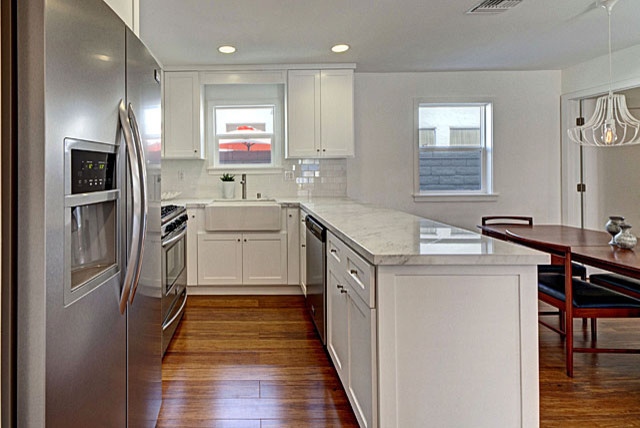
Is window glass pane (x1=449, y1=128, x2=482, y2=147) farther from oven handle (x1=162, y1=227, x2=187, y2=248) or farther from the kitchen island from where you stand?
the kitchen island

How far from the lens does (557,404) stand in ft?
7.43

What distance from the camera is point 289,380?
8.36 ft

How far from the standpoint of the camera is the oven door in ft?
9.43

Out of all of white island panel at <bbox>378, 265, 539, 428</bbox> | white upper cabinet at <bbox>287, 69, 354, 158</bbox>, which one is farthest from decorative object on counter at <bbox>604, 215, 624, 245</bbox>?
white upper cabinet at <bbox>287, 69, 354, 158</bbox>

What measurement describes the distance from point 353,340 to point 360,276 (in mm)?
347

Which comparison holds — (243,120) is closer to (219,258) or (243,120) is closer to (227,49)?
(227,49)

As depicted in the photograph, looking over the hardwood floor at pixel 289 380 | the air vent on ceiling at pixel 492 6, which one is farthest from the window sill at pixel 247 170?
the air vent on ceiling at pixel 492 6

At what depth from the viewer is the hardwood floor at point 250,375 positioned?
84.7 inches

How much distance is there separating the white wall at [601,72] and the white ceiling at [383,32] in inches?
4.8

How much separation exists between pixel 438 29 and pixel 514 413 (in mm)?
3128

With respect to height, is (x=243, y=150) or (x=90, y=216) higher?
(x=243, y=150)

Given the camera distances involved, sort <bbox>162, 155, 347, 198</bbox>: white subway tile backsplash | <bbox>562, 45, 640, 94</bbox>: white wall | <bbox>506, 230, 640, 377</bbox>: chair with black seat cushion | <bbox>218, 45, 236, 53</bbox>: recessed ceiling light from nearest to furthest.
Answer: <bbox>506, 230, 640, 377</bbox>: chair with black seat cushion < <bbox>218, 45, 236, 53</bbox>: recessed ceiling light < <bbox>562, 45, 640, 94</bbox>: white wall < <bbox>162, 155, 347, 198</bbox>: white subway tile backsplash

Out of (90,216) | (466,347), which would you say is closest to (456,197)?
(466,347)

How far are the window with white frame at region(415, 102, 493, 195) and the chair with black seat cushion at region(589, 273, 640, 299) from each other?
7.58 ft
